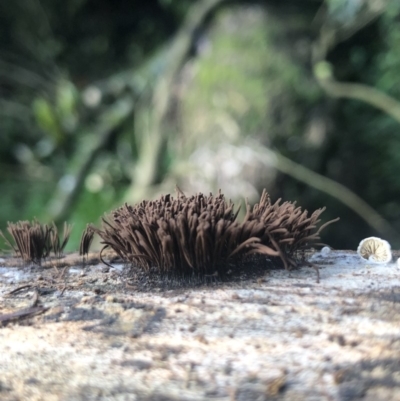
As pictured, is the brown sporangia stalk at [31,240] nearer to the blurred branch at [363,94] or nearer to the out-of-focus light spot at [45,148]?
the blurred branch at [363,94]

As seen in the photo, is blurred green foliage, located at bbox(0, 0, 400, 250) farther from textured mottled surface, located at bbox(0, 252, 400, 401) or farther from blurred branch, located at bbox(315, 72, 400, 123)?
textured mottled surface, located at bbox(0, 252, 400, 401)

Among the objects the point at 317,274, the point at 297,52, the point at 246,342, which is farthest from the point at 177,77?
the point at 246,342

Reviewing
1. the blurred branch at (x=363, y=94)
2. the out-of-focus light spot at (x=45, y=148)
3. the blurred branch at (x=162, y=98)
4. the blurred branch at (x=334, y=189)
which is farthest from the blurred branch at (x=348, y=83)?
the out-of-focus light spot at (x=45, y=148)

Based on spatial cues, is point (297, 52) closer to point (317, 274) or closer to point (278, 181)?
point (278, 181)

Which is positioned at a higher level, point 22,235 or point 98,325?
point 22,235

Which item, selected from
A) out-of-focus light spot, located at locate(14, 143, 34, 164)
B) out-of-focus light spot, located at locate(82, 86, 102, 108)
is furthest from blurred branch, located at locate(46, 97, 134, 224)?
out-of-focus light spot, located at locate(14, 143, 34, 164)
